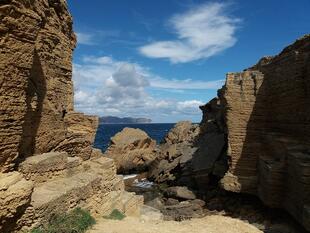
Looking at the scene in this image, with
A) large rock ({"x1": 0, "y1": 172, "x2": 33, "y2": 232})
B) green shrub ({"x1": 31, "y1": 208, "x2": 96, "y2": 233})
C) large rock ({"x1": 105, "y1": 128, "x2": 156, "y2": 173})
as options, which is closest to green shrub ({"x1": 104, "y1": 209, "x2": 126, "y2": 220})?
green shrub ({"x1": 31, "y1": 208, "x2": 96, "y2": 233})

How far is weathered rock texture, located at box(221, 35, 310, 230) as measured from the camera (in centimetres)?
1717

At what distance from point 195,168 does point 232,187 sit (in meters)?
6.65

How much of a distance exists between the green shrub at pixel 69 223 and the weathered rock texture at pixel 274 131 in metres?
9.40

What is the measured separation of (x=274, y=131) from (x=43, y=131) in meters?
13.8

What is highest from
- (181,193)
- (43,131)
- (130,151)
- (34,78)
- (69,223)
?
(34,78)

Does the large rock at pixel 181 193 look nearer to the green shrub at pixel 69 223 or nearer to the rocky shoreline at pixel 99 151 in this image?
the rocky shoreline at pixel 99 151

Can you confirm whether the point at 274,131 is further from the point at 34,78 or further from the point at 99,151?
the point at 34,78

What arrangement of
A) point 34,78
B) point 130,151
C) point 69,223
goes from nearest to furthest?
point 69,223 < point 34,78 < point 130,151

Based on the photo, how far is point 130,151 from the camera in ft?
129

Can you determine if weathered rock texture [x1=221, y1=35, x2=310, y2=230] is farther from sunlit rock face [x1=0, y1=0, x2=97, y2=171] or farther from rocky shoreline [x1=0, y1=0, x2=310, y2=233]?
sunlit rock face [x1=0, y1=0, x2=97, y2=171]

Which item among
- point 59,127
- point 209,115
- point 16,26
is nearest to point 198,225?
point 59,127

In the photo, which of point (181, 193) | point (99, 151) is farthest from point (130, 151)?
point (99, 151)

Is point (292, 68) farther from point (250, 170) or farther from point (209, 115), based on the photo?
point (209, 115)

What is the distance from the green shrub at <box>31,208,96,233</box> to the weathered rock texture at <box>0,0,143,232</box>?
0.70ft
